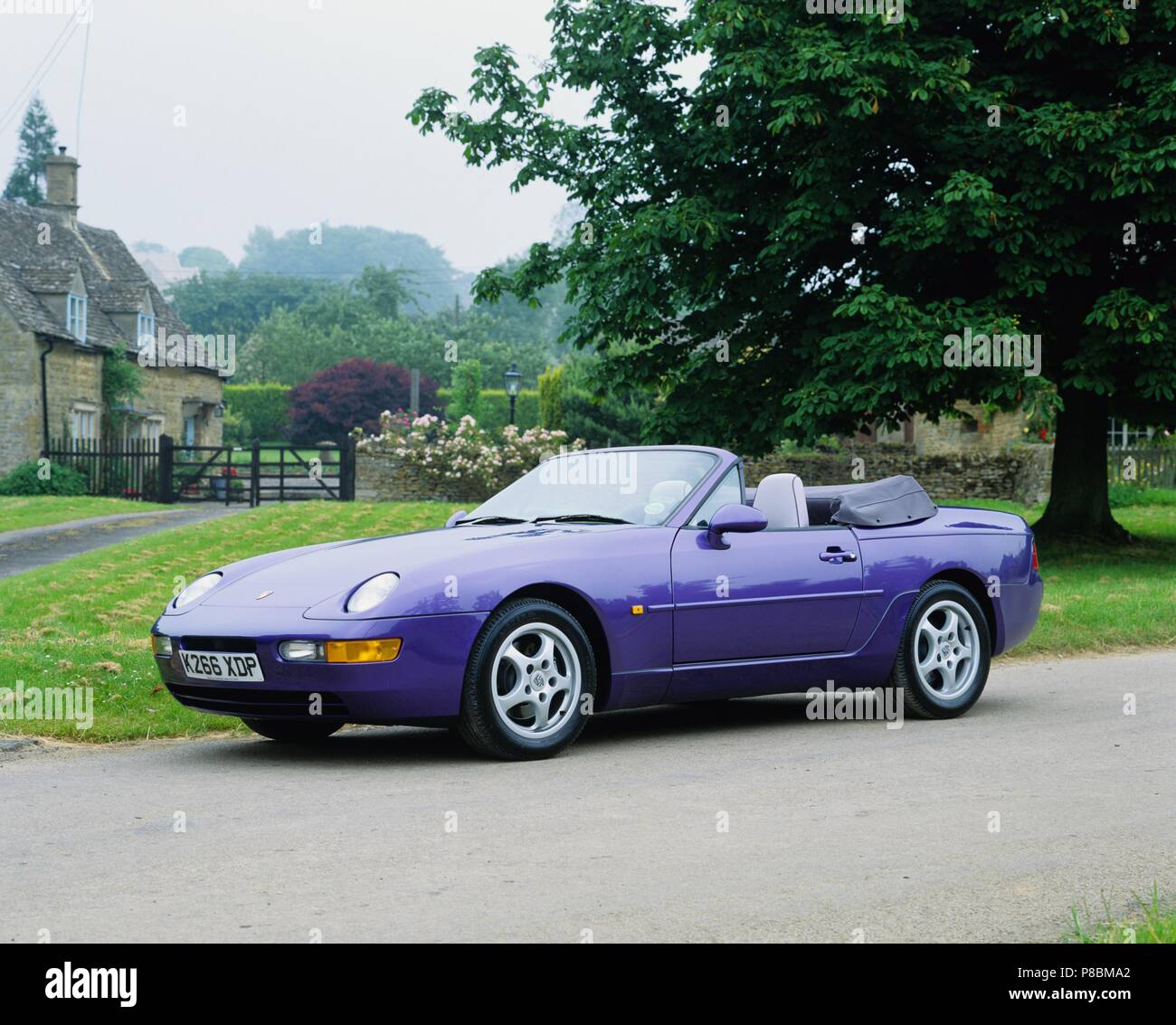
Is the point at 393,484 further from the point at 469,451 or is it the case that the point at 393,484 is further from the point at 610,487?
the point at 610,487

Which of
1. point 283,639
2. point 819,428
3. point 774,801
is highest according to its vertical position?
point 819,428

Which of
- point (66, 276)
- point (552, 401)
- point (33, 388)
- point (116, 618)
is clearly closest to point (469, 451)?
point (552, 401)

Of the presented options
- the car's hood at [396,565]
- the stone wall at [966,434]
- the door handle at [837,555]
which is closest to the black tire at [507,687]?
the car's hood at [396,565]

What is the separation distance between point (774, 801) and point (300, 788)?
204 cm

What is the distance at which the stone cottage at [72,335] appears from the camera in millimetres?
41656

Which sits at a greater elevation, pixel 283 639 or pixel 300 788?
pixel 283 639

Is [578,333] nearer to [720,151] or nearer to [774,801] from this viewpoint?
[720,151]

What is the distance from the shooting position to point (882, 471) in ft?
138

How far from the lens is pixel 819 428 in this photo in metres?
20.0

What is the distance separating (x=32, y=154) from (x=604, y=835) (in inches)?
3870

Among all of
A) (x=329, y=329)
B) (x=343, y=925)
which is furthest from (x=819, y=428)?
(x=329, y=329)
